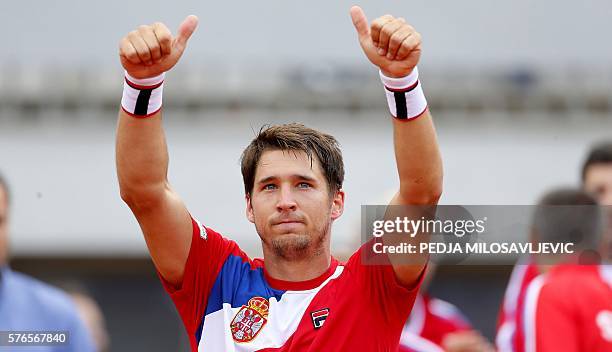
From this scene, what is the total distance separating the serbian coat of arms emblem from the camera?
426 centimetres

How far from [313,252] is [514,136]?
17.5 meters

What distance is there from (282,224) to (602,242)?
6.37ft

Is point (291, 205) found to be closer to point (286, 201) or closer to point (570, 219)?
point (286, 201)

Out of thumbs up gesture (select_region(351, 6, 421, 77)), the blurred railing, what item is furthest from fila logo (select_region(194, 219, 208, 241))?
the blurred railing

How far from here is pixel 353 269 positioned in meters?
4.39

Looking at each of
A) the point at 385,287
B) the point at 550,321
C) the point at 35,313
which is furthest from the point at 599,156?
the point at 35,313

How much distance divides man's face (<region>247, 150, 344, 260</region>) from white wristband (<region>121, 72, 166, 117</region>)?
59cm

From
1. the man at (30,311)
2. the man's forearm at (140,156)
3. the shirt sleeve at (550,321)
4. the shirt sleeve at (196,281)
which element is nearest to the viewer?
the man's forearm at (140,156)

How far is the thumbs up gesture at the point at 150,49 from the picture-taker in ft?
13.0

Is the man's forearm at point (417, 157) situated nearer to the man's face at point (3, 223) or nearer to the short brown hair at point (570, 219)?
the short brown hair at point (570, 219)

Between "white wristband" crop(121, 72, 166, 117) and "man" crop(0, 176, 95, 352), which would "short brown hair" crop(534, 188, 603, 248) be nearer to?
"white wristband" crop(121, 72, 166, 117)

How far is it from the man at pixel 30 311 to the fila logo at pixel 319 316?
177 centimetres

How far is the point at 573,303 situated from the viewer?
4.80 meters

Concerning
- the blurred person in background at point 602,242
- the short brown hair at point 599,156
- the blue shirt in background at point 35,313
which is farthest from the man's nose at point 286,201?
the short brown hair at point 599,156
